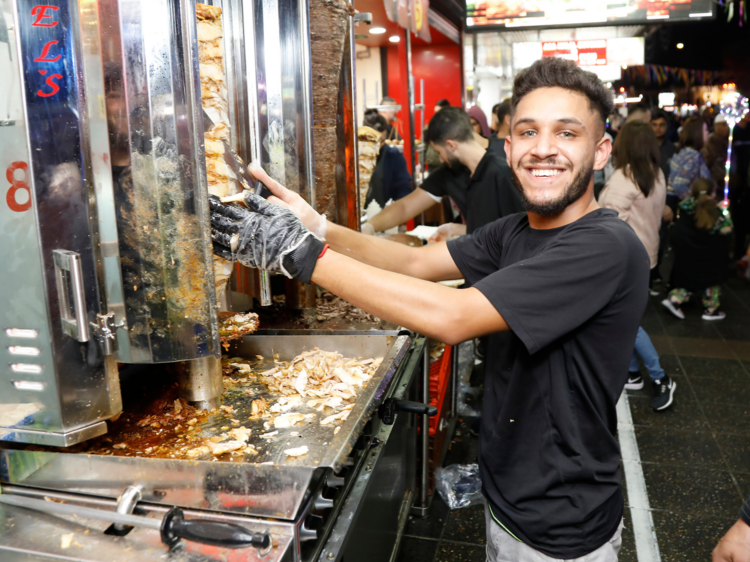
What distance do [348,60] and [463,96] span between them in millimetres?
7581

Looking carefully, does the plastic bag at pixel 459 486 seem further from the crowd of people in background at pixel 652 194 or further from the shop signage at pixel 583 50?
the shop signage at pixel 583 50

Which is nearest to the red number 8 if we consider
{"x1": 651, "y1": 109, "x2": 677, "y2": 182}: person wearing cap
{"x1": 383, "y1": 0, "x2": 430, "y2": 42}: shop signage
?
{"x1": 383, "y1": 0, "x2": 430, "y2": 42}: shop signage

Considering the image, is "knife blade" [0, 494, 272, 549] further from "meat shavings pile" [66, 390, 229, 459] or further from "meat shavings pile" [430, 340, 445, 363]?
"meat shavings pile" [430, 340, 445, 363]

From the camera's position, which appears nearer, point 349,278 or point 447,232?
point 349,278

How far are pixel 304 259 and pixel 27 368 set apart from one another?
22.1 inches

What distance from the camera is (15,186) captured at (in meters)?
1.04

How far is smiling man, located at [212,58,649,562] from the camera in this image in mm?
1265

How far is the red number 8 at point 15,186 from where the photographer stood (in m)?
1.03

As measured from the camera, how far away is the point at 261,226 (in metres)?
1.29

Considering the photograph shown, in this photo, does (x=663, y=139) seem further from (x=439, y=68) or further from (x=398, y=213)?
(x=398, y=213)

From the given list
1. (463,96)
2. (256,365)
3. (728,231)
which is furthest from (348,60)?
(463,96)

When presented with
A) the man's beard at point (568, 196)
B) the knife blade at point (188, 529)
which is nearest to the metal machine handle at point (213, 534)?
the knife blade at point (188, 529)

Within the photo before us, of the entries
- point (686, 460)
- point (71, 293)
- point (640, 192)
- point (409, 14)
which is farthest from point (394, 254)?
point (409, 14)

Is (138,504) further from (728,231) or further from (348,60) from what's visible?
(728,231)
